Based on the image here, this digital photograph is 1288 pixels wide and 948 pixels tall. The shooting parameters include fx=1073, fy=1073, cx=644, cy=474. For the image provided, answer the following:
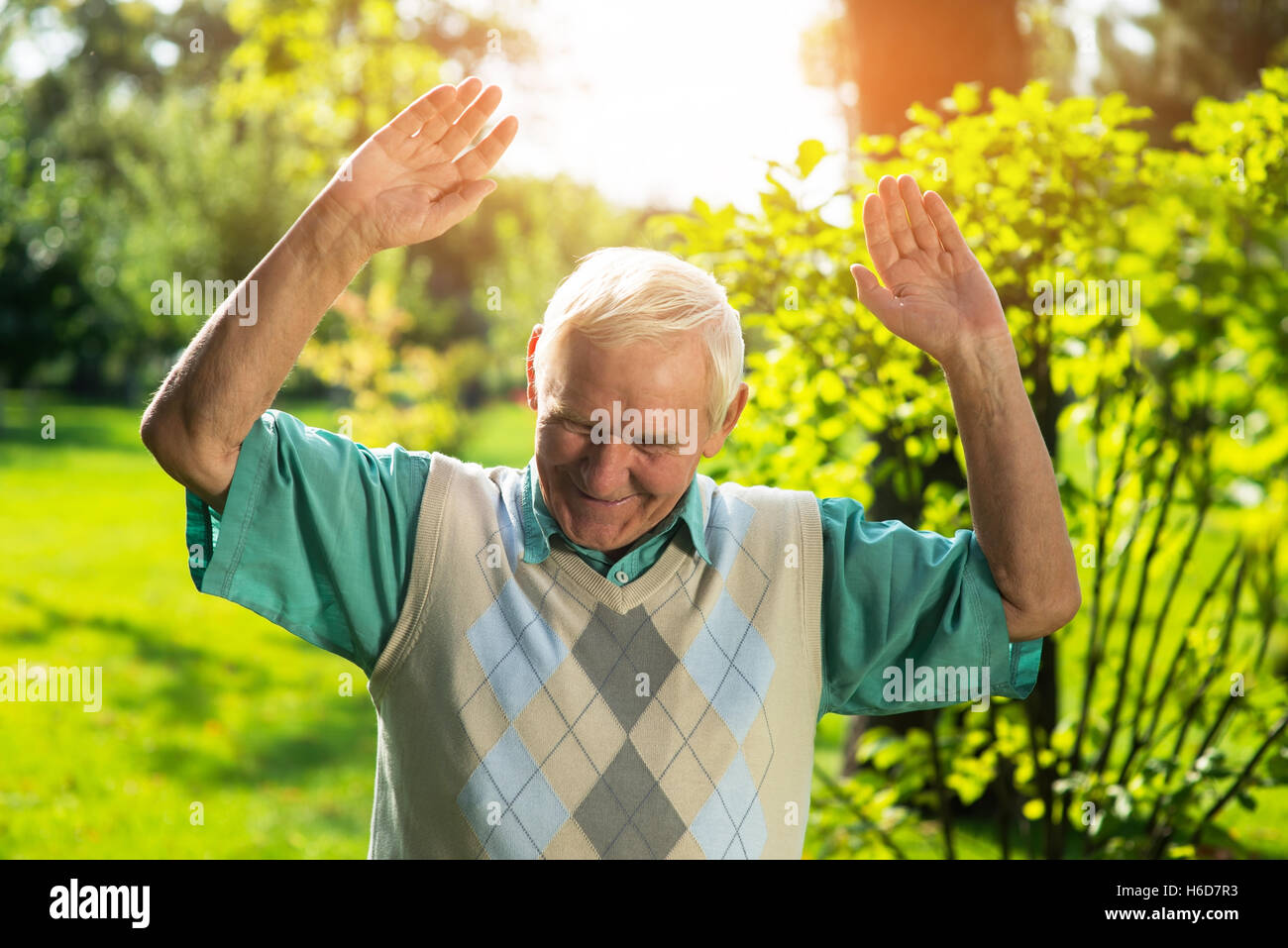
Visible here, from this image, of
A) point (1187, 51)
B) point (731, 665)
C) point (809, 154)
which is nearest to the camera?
point (731, 665)

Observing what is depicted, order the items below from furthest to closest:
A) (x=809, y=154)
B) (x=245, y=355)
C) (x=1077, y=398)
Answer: (x=1077, y=398) → (x=809, y=154) → (x=245, y=355)

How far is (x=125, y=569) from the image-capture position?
1065cm

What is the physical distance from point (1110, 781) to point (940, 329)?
6.75 ft

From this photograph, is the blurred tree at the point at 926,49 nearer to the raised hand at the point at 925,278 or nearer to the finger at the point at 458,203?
the raised hand at the point at 925,278

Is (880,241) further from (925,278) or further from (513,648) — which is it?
(513,648)

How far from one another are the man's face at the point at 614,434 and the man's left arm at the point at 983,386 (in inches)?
13.5

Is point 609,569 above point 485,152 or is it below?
below

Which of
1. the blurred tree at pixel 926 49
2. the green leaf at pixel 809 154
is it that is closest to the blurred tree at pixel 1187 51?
the blurred tree at pixel 926 49

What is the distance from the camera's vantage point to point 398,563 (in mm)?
1796

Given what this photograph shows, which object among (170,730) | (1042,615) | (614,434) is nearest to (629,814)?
(614,434)

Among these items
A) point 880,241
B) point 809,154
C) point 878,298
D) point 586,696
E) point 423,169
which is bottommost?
point 586,696

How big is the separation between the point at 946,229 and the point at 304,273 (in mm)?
1051

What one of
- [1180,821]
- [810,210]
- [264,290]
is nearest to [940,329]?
[264,290]

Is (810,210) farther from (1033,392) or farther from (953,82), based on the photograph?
(953,82)
